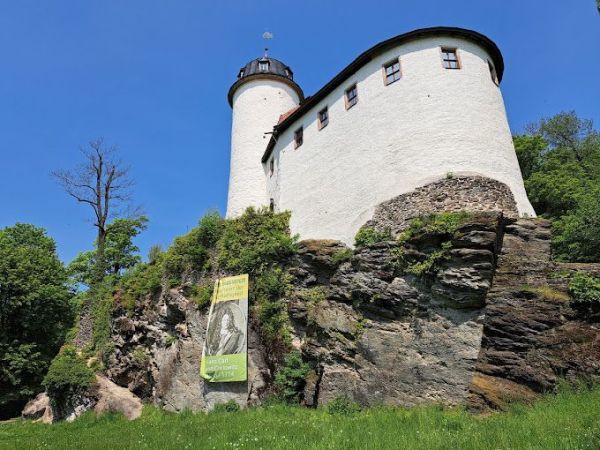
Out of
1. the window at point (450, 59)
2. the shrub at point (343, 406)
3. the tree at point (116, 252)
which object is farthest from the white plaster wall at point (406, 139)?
the tree at point (116, 252)

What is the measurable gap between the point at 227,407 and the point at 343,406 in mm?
4605

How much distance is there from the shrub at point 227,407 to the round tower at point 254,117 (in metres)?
11.2

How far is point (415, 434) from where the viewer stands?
25.6 feet

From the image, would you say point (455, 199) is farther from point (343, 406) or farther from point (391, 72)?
point (343, 406)

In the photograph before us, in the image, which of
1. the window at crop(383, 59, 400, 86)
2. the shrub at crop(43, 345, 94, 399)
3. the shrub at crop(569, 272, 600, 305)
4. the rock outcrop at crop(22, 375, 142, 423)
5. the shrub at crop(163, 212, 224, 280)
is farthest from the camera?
the shrub at crop(43, 345, 94, 399)

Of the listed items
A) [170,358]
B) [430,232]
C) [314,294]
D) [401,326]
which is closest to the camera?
[401,326]

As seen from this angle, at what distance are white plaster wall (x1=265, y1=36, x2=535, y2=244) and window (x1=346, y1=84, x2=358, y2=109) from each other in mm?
299

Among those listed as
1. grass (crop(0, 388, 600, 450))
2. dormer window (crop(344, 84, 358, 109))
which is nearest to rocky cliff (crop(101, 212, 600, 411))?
grass (crop(0, 388, 600, 450))

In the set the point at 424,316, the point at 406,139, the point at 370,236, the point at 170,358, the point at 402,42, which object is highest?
the point at 402,42

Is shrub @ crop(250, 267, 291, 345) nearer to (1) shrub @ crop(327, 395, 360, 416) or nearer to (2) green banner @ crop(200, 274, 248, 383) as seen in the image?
(2) green banner @ crop(200, 274, 248, 383)

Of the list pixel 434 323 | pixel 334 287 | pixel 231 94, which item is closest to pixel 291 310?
pixel 334 287

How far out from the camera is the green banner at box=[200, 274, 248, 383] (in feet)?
49.3

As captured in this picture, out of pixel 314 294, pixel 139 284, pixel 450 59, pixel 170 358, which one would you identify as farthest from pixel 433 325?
pixel 139 284

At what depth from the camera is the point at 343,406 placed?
38.4 ft
